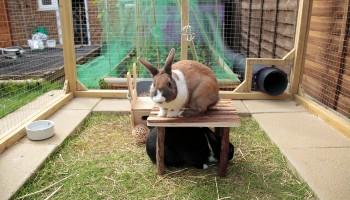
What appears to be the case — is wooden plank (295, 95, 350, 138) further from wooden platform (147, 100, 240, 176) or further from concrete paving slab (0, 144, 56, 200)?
concrete paving slab (0, 144, 56, 200)

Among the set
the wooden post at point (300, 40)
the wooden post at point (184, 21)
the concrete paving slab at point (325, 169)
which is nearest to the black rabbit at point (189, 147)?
the concrete paving slab at point (325, 169)

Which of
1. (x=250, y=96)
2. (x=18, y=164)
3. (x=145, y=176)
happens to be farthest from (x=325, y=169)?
(x=18, y=164)

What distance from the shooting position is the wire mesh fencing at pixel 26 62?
3570 mm

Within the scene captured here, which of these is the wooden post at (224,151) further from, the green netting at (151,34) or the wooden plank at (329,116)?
the green netting at (151,34)

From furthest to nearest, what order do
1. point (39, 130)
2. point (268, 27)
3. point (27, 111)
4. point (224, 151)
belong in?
1. point (268, 27)
2. point (27, 111)
3. point (39, 130)
4. point (224, 151)

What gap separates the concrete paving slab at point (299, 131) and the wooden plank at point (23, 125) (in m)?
2.21

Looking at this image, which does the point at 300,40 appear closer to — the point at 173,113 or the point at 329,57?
the point at 329,57

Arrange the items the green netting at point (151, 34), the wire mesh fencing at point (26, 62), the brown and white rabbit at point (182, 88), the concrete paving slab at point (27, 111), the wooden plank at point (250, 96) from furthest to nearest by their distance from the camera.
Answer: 1. the green netting at point (151, 34)
2. the wooden plank at point (250, 96)
3. the wire mesh fencing at point (26, 62)
4. the concrete paving slab at point (27, 111)
5. the brown and white rabbit at point (182, 88)

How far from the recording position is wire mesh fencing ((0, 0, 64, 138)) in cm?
357

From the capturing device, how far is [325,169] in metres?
2.34

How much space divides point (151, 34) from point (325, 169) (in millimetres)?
2816

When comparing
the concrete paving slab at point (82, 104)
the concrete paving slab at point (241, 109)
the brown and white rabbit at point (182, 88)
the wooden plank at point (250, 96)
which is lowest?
the concrete paving slab at point (241, 109)

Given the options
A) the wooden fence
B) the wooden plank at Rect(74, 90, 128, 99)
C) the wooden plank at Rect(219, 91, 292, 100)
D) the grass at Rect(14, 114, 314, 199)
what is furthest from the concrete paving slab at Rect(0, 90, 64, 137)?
the wooden fence

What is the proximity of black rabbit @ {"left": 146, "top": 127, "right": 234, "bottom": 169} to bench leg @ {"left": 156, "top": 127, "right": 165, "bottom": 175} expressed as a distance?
3.9 inches
